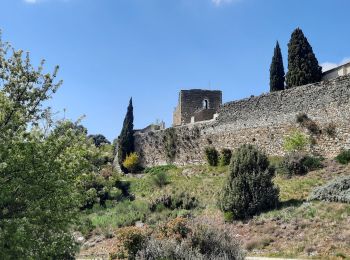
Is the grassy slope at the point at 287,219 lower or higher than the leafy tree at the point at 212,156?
lower

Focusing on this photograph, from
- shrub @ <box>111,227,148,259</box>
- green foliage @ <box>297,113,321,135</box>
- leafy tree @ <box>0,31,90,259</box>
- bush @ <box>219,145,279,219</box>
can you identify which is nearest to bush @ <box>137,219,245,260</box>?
shrub @ <box>111,227,148,259</box>

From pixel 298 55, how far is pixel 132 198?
15162 millimetres

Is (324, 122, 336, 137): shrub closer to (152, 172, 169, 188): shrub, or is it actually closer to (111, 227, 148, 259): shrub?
(152, 172, 169, 188): shrub

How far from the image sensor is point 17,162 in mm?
9750

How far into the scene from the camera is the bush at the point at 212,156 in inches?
1416

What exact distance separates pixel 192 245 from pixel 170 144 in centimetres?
2754

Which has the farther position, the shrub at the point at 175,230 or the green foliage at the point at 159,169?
the green foliage at the point at 159,169

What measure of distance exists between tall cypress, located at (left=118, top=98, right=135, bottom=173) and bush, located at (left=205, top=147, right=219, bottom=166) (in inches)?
473

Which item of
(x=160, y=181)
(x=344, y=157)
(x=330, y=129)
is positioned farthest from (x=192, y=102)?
(x=344, y=157)

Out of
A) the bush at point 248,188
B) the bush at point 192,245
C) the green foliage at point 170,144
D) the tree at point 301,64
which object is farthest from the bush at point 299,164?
the green foliage at point 170,144

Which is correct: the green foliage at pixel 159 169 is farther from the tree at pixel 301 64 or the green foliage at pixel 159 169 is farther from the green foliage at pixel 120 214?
the tree at pixel 301 64

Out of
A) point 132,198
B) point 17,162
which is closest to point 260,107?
point 132,198

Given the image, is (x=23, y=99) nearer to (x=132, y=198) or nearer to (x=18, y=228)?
(x=18, y=228)

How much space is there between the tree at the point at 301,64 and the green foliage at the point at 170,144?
1109 cm
